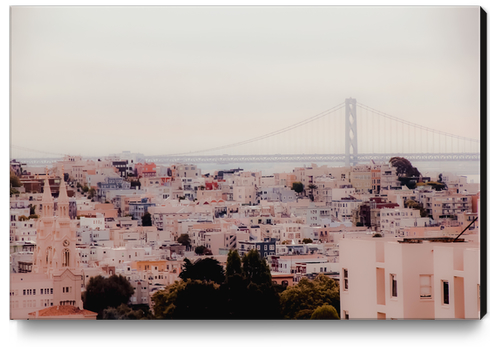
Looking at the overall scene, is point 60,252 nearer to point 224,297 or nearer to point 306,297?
point 224,297

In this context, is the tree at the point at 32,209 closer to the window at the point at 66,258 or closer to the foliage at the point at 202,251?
the window at the point at 66,258

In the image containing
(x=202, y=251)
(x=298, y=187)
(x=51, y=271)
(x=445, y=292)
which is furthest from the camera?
(x=298, y=187)

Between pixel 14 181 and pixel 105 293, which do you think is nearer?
pixel 14 181

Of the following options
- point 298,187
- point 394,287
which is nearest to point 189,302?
point 394,287

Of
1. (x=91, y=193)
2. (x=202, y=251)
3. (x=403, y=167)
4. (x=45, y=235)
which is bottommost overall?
(x=202, y=251)

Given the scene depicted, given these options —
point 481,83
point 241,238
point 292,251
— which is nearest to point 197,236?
point 241,238

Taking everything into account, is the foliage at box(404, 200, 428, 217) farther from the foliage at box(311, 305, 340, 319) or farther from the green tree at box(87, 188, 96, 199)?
the green tree at box(87, 188, 96, 199)
